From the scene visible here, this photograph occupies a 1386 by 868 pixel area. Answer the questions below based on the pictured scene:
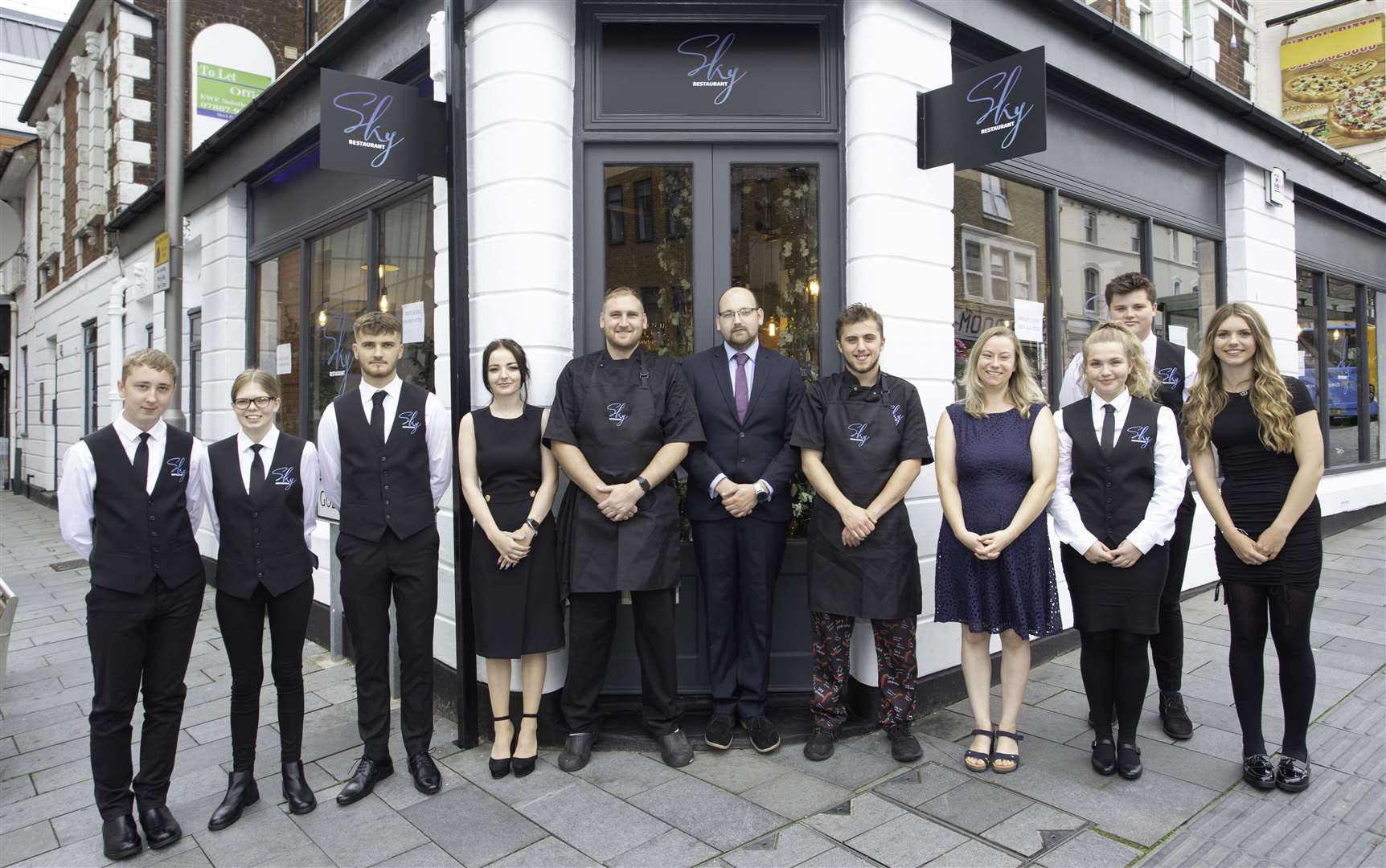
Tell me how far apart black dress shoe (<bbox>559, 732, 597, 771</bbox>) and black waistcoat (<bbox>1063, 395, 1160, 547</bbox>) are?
2492 mm

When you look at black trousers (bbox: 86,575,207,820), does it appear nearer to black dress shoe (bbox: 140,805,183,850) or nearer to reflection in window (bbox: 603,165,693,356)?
black dress shoe (bbox: 140,805,183,850)

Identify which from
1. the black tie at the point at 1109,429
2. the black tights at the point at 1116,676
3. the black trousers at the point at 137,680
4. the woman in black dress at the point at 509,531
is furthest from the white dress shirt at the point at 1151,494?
the black trousers at the point at 137,680

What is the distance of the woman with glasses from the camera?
3408mm

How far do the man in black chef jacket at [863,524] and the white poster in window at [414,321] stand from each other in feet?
9.64

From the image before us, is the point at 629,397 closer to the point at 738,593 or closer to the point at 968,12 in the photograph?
the point at 738,593

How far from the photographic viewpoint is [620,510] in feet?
12.5

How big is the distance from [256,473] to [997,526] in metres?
3.17

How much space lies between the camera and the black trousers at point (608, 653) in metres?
3.98

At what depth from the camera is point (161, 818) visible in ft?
10.7

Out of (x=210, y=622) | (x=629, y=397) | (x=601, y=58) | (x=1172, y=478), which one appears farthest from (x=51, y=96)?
(x=1172, y=478)

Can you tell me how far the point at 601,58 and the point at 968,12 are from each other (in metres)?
2.17

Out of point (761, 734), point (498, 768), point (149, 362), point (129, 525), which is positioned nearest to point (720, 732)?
point (761, 734)

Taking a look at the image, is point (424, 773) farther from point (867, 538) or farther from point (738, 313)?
point (738, 313)

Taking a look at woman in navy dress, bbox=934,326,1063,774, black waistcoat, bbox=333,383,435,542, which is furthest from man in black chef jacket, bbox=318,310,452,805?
woman in navy dress, bbox=934,326,1063,774
